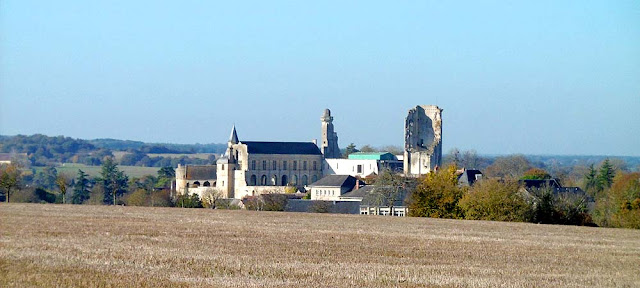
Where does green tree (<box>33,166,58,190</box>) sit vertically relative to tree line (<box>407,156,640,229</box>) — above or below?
above

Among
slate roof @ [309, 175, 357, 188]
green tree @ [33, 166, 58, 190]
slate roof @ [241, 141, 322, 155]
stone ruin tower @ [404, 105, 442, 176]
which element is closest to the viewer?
slate roof @ [309, 175, 357, 188]

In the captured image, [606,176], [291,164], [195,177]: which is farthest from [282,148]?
[606,176]

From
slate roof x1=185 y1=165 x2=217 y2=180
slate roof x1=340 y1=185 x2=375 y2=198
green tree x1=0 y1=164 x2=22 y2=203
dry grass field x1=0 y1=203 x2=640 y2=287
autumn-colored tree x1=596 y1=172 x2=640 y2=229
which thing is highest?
slate roof x1=185 y1=165 x2=217 y2=180

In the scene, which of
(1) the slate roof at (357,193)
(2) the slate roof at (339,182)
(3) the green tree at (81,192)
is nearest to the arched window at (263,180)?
(2) the slate roof at (339,182)

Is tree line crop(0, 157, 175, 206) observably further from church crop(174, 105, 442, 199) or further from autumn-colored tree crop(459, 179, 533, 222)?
autumn-colored tree crop(459, 179, 533, 222)

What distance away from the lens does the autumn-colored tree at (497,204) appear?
58094 millimetres

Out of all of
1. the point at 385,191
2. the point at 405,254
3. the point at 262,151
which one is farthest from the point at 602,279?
the point at 262,151

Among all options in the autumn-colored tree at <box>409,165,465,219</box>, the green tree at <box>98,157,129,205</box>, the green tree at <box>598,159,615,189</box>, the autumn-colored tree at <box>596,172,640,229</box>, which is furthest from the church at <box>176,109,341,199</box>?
the autumn-colored tree at <box>596,172,640,229</box>

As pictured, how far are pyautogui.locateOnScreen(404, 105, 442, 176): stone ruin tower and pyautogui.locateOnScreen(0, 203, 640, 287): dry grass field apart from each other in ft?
275

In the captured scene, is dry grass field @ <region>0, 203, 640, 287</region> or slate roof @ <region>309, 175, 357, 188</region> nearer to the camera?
dry grass field @ <region>0, 203, 640, 287</region>

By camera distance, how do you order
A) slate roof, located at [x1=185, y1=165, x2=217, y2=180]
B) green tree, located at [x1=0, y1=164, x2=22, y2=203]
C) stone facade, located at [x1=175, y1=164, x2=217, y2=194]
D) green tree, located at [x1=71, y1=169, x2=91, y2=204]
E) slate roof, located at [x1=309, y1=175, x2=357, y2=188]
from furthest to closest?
slate roof, located at [x1=185, y1=165, x2=217, y2=180]
stone facade, located at [x1=175, y1=164, x2=217, y2=194]
slate roof, located at [x1=309, y1=175, x2=357, y2=188]
green tree, located at [x1=71, y1=169, x2=91, y2=204]
green tree, located at [x1=0, y1=164, x2=22, y2=203]

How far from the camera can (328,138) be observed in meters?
151

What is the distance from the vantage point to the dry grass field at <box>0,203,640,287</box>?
23.6m

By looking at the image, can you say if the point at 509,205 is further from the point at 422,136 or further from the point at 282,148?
the point at 282,148
